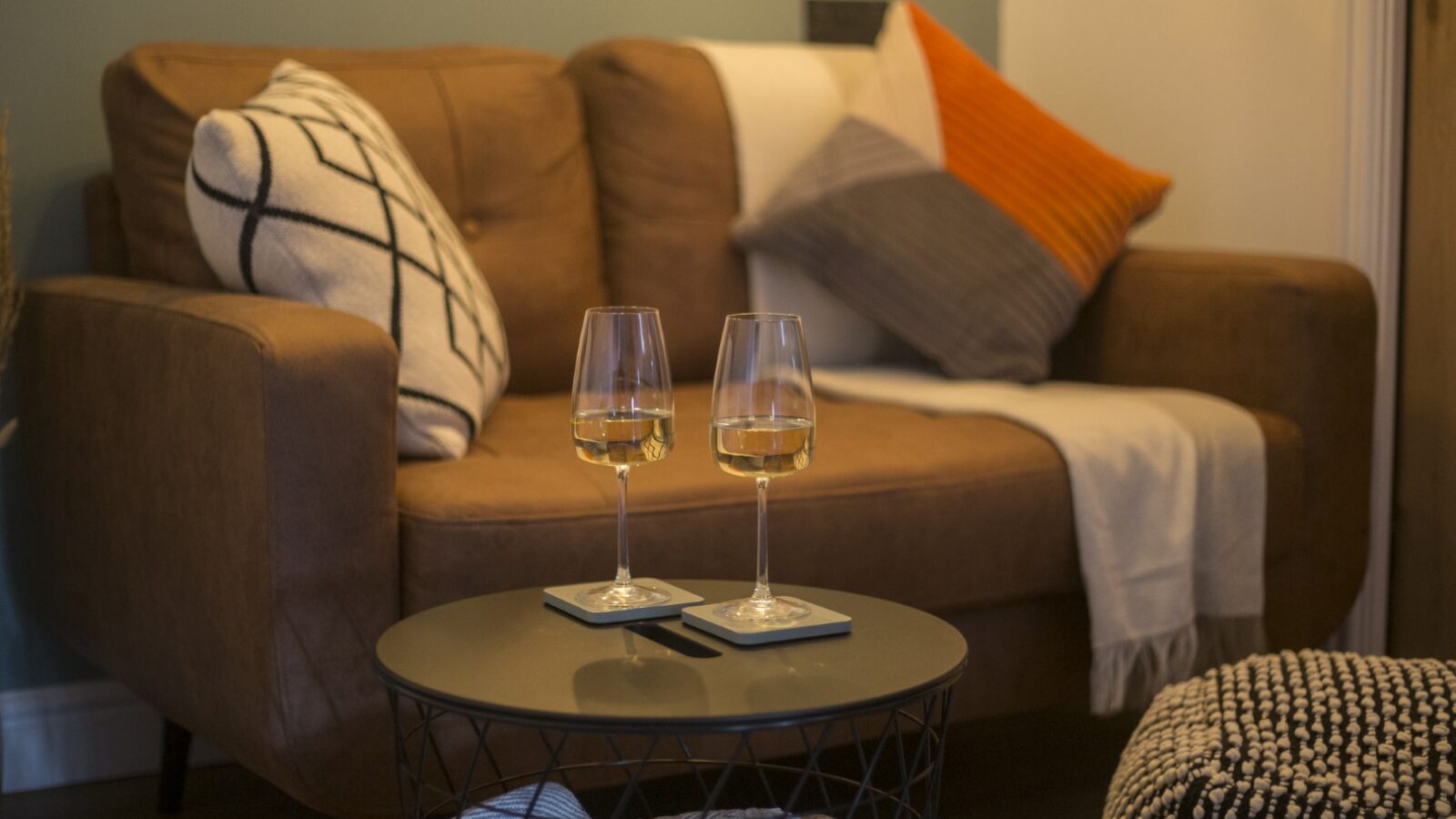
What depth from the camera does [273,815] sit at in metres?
1.85

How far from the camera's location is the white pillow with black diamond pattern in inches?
61.7

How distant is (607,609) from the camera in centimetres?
112

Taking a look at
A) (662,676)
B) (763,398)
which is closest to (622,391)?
(763,398)

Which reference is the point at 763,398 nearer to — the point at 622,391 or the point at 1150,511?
the point at 622,391

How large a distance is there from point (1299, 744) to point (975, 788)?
2.54 feet

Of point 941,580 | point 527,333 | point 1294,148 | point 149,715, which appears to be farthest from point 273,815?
point 1294,148

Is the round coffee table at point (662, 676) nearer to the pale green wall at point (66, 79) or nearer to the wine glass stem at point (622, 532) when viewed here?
the wine glass stem at point (622, 532)

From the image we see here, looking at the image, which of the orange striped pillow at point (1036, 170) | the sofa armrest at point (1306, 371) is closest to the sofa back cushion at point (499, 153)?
the orange striped pillow at point (1036, 170)

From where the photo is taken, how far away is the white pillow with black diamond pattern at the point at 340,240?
5.14ft

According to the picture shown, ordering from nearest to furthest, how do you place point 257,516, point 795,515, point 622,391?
point 622,391, point 257,516, point 795,515

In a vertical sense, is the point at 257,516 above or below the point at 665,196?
below

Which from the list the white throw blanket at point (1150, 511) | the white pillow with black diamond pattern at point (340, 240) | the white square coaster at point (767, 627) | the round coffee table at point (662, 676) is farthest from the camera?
the white throw blanket at point (1150, 511)

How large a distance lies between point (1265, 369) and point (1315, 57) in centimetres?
65

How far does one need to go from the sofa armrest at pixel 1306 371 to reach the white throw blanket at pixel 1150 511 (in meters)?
0.09
